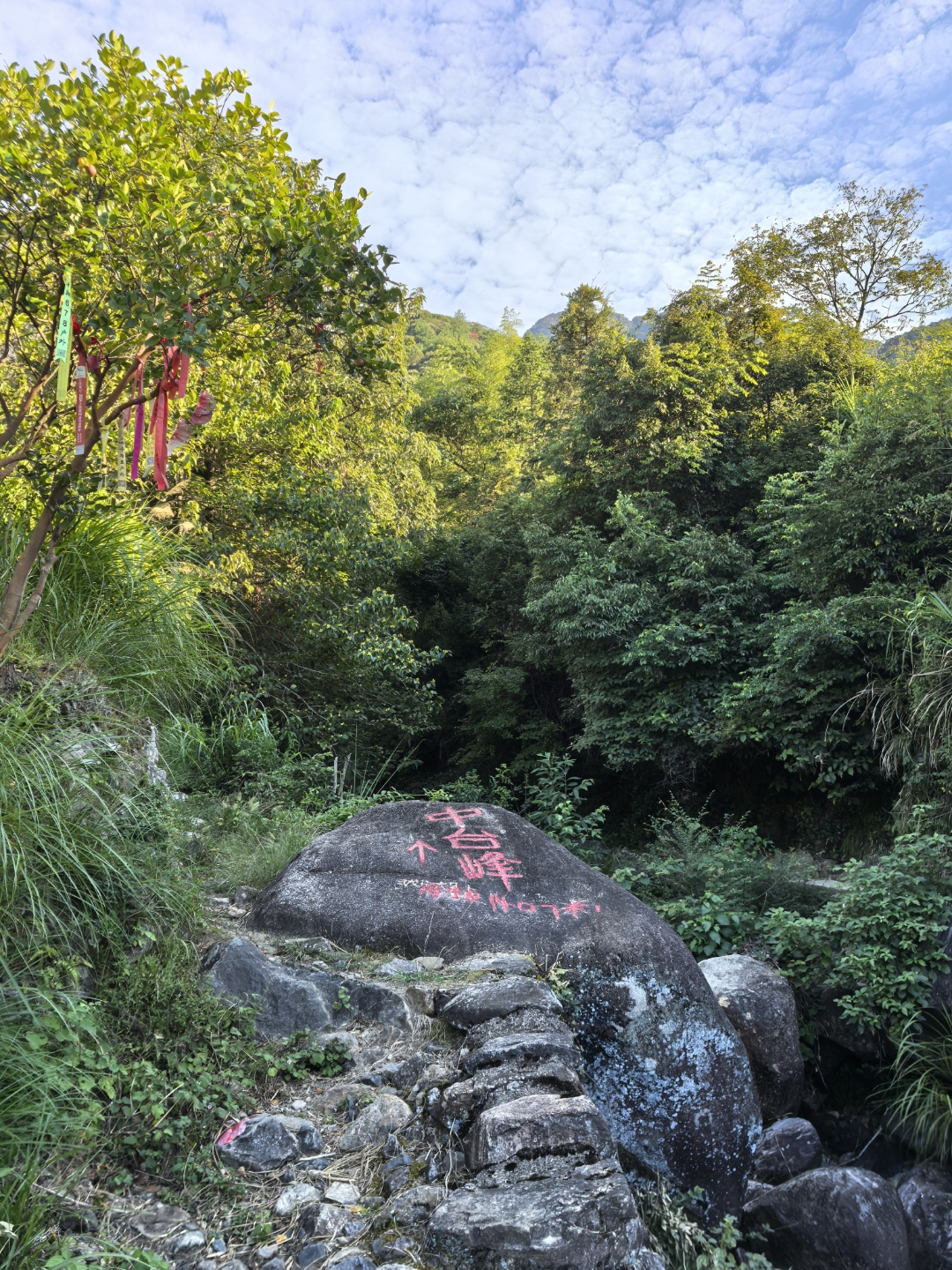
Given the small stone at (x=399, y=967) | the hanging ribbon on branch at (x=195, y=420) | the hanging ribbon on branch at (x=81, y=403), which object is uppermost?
the hanging ribbon on branch at (x=195, y=420)

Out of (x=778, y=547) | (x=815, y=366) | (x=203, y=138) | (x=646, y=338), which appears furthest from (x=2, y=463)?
(x=815, y=366)

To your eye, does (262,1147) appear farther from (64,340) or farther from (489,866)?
(64,340)

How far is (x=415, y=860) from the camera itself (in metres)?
3.81

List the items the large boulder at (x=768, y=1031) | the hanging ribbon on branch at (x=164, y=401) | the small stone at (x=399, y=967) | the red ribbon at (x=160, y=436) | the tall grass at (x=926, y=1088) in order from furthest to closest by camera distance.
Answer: the large boulder at (x=768, y=1031) < the tall grass at (x=926, y=1088) < the red ribbon at (x=160, y=436) < the hanging ribbon on branch at (x=164, y=401) < the small stone at (x=399, y=967)

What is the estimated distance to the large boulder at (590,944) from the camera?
10.8ft

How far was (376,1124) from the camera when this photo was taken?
243 centimetres

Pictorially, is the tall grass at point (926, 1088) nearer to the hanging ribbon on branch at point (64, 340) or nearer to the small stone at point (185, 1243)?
the small stone at point (185, 1243)

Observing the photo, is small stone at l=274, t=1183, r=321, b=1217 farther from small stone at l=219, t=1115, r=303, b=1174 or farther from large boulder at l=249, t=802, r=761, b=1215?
large boulder at l=249, t=802, r=761, b=1215

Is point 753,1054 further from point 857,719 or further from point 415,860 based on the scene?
point 857,719

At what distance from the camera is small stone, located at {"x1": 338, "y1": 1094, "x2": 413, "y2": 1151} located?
2.37m

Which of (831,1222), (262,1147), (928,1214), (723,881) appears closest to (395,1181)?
(262,1147)

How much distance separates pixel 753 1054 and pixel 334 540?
579 centimetres

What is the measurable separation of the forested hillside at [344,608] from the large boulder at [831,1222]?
73 centimetres

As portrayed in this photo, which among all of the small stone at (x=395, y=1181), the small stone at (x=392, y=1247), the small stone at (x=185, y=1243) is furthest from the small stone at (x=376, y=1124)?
the small stone at (x=185, y=1243)
